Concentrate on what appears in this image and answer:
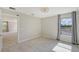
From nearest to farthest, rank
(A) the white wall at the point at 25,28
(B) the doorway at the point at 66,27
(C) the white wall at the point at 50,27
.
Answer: (A) the white wall at the point at 25,28
(B) the doorway at the point at 66,27
(C) the white wall at the point at 50,27

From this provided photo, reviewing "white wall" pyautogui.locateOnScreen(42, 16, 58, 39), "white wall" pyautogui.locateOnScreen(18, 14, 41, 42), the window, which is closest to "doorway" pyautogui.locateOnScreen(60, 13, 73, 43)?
the window

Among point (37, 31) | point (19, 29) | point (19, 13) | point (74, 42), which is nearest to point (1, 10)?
point (19, 13)

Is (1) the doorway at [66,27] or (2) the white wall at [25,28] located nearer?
(2) the white wall at [25,28]

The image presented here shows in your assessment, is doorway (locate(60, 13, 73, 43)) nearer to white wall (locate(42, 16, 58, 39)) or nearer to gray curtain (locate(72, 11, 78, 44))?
gray curtain (locate(72, 11, 78, 44))

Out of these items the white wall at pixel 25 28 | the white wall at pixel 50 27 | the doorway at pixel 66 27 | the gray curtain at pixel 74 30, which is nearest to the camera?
the gray curtain at pixel 74 30

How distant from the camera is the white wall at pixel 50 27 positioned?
18.0 feet

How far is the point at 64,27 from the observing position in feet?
16.7

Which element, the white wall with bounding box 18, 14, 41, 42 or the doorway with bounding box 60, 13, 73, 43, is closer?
the white wall with bounding box 18, 14, 41, 42

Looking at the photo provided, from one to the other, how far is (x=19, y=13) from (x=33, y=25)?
182 cm

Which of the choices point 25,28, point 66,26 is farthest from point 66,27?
point 25,28

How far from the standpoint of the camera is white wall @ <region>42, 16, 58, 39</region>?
549 centimetres

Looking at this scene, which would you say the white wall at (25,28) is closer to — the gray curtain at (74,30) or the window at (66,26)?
the window at (66,26)

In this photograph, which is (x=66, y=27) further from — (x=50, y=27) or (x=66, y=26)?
(x=50, y=27)

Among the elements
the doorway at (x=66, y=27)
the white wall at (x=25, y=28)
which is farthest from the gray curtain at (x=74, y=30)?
the white wall at (x=25, y=28)
